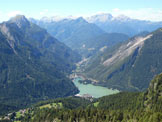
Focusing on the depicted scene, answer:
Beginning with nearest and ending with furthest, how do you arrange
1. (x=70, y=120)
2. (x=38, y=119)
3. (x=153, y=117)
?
(x=153, y=117) → (x=70, y=120) → (x=38, y=119)

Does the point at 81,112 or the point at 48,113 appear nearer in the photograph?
the point at 81,112

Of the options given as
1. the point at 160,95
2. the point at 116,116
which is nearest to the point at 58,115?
the point at 116,116

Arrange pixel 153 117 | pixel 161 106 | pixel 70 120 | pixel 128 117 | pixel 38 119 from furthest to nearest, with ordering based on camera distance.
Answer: pixel 38 119, pixel 161 106, pixel 70 120, pixel 128 117, pixel 153 117

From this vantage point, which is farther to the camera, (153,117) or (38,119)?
(38,119)

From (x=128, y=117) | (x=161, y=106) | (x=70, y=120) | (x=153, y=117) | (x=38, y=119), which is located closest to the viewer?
(x=153, y=117)

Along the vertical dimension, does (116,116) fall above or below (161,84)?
below

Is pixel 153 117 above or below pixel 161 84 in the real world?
below

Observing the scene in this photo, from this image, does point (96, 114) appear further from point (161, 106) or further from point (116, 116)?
point (161, 106)

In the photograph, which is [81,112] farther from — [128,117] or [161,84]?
[161,84]

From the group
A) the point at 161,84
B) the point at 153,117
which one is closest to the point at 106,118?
the point at 153,117
